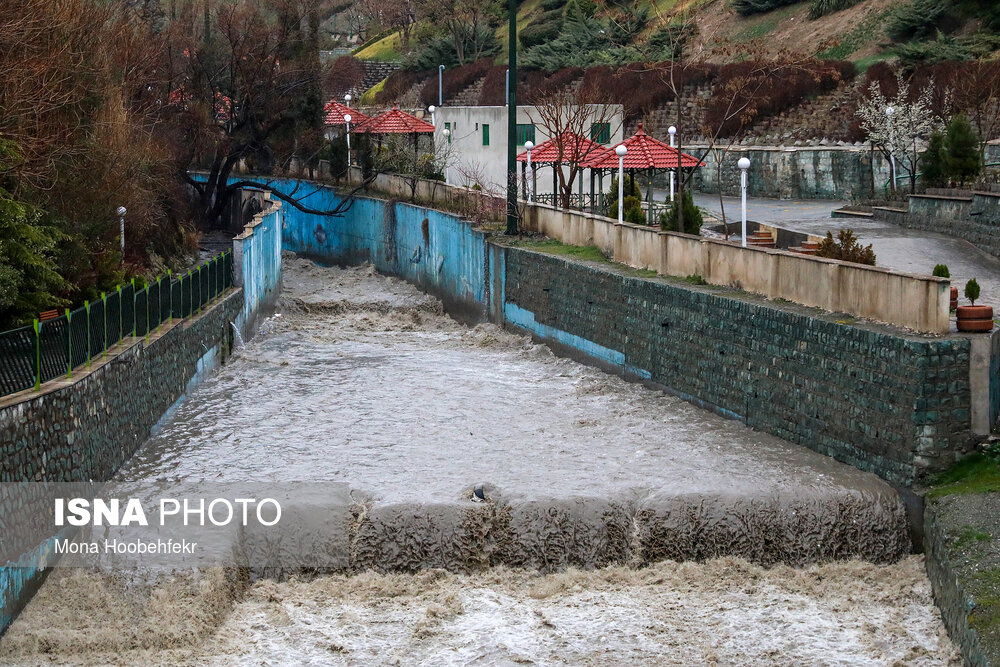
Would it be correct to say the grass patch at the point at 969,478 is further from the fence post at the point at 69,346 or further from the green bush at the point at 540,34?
the green bush at the point at 540,34

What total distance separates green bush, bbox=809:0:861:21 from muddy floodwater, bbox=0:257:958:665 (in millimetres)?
45758

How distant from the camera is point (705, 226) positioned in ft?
118

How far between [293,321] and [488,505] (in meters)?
19.2

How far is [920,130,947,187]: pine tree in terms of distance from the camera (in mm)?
34594

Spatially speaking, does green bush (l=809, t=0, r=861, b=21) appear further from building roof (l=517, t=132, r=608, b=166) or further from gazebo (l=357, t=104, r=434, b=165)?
building roof (l=517, t=132, r=608, b=166)

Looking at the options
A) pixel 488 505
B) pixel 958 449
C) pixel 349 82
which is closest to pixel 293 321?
pixel 488 505


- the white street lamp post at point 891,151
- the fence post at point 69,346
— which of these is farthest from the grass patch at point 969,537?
the white street lamp post at point 891,151

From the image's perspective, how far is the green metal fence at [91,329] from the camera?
50.8 feet

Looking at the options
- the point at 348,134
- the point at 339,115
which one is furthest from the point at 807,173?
the point at 339,115

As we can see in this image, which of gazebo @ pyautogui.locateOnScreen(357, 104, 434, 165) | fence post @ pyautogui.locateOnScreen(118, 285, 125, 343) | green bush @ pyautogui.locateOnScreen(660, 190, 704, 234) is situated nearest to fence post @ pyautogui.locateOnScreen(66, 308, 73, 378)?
fence post @ pyautogui.locateOnScreen(118, 285, 125, 343)

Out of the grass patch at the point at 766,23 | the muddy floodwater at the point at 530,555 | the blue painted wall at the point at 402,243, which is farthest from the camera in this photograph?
the grass patch at the point at 766,23

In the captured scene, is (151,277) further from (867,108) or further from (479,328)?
(867,108)

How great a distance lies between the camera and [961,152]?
33.7 metres

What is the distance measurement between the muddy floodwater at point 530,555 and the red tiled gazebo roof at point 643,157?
11.7 metres
